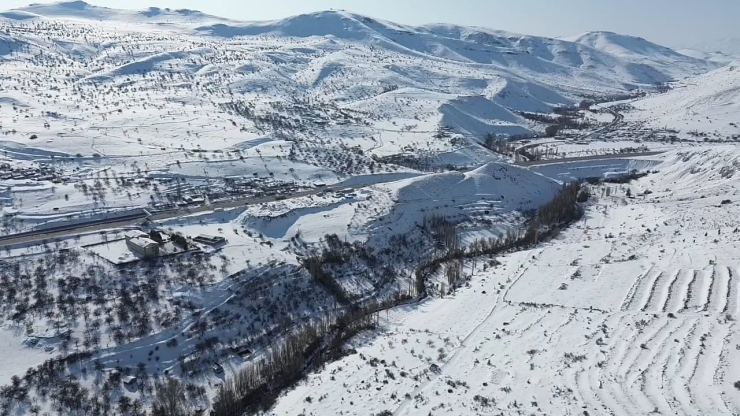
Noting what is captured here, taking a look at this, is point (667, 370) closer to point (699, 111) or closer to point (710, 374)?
point (710, 374)

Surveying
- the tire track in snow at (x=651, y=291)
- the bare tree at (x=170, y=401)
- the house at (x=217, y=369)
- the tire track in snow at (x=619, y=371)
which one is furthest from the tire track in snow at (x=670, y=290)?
the bare tree at (x=170, y=401)

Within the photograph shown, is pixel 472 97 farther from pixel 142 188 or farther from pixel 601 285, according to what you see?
pixel 601 285

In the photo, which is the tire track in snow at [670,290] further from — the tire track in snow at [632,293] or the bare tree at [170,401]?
the bare tree at [170,401]

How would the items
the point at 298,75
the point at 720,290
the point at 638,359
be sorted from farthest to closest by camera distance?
1. the point at 298,75
2. the point at 720,290
3. the point at 638,359

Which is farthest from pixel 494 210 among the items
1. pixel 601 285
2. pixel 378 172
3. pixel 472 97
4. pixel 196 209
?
pixel 472 97

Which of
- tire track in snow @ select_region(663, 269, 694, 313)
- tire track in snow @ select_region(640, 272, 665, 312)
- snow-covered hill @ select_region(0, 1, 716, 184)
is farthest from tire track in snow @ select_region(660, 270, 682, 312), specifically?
snow-covered hill @ select_region(0, 1, 716, 184)

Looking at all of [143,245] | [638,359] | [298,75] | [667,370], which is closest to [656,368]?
[667,370]
